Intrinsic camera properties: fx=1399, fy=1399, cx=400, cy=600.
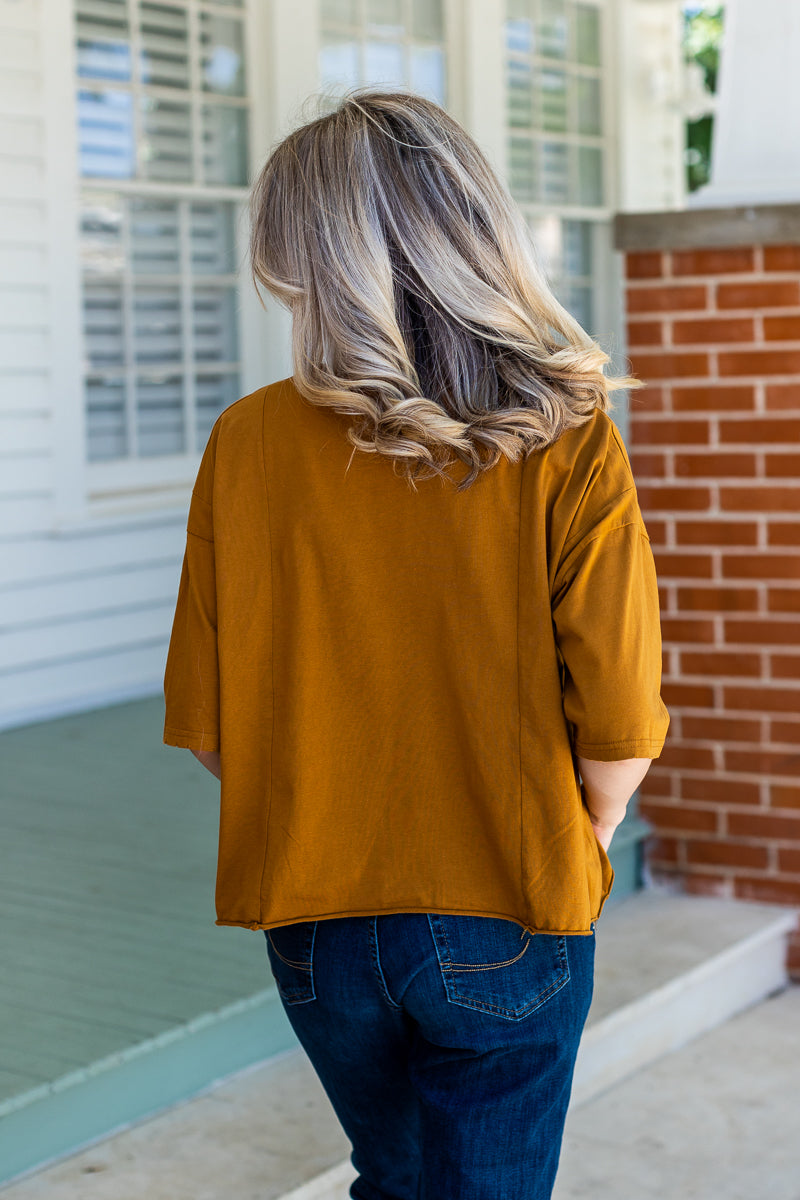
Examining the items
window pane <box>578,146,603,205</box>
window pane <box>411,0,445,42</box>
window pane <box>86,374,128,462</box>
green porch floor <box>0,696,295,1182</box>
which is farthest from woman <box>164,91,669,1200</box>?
window pane <box>578,146,603,205</box>

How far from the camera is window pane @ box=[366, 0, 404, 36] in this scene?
6.20 metres

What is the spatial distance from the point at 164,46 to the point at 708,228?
2796mm

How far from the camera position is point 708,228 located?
11.1ft

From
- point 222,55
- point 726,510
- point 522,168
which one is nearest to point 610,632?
point 726,510

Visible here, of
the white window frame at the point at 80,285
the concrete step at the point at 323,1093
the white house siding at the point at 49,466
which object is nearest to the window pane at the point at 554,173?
the white window frame at the point at 80,285

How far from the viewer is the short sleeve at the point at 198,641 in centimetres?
144

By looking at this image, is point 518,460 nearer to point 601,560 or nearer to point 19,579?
point 601,560

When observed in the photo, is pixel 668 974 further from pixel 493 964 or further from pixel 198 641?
pixel 198 641

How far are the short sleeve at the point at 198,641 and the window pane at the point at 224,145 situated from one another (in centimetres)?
438

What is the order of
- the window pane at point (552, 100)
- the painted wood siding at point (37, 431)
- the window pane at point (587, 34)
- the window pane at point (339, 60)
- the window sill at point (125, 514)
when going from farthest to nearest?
1. the window pane at point (587, 34)
2. the window pane at point (552, 100)
3. the window pane at point (339, 60)
4. the window sill at point (125, 514)
5. the painted wood siding at point (37, 431)

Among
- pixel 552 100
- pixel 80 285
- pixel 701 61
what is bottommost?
pixel 80 285

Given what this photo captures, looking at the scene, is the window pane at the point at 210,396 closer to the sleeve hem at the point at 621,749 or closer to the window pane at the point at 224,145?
Result: the window pane at the point at 224,145

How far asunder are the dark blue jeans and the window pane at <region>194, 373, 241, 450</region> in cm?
427

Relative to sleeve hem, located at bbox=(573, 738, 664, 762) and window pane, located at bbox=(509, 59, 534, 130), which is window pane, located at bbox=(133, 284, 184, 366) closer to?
window pane, located at bbox=(509, 59, 534, 130)
